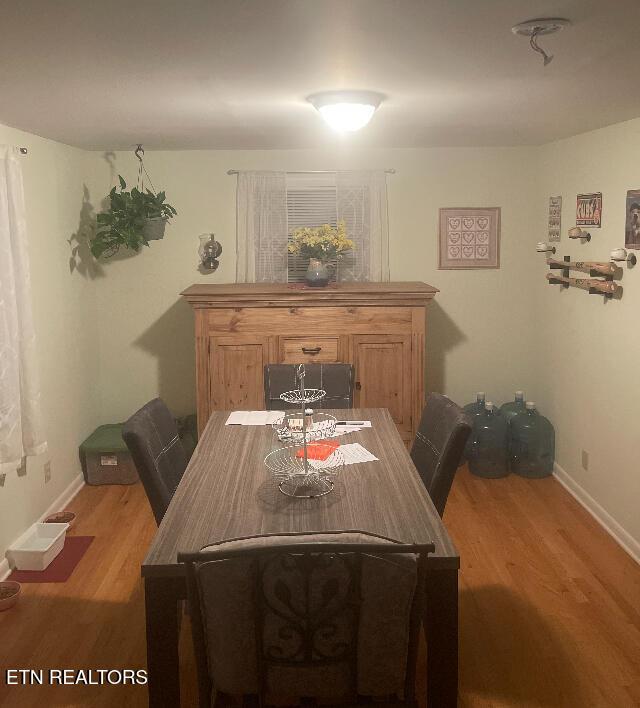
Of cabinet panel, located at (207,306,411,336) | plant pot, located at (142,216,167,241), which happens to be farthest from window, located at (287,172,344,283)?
plant pot, located at (142,216,167,241)

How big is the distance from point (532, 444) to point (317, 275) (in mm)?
1796

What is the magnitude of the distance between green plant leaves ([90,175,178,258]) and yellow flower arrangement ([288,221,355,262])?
84 centimetres

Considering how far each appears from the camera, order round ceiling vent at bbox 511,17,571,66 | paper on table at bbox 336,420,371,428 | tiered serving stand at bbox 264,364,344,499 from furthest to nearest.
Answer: paper on table at bbox 336,420,371,428, tiered serving stand at bbox 264,364,344,499, round ceiling vent at bbox 511,17,571,66

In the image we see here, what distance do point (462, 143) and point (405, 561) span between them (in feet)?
12.2

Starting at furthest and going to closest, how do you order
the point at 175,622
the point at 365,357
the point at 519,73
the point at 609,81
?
the point at 365,357
the point at 609,81
the point at 519,73
the point at 175,622

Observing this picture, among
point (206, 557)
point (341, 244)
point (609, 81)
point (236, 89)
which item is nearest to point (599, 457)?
point (341, 244)

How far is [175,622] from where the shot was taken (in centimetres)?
214

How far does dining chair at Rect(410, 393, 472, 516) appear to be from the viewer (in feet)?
9.14

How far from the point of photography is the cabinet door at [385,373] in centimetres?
472

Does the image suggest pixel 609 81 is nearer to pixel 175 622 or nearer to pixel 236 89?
pixel 236 89

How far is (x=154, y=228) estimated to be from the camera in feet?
16.3

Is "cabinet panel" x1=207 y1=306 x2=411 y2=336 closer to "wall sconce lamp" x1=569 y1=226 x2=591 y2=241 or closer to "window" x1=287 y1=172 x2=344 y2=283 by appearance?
"window" x1=287 y1=172 x2=344 y2=283

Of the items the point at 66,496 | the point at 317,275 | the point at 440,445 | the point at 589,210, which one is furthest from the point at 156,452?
the point at 589,210

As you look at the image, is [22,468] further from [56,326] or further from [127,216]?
[127,216]
